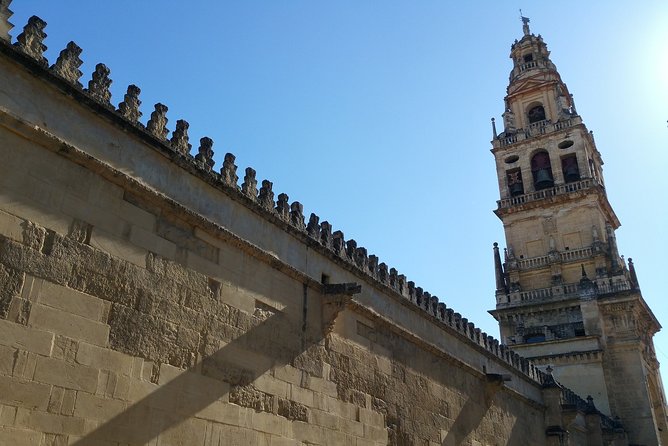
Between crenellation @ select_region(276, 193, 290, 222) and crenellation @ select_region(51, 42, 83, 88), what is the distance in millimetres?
3354

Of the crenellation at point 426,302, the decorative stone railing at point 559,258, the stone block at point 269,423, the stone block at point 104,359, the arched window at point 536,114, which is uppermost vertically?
the arched window at point 536,114

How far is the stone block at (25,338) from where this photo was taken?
5.24 m

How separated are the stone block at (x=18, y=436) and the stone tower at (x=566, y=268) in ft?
70.4

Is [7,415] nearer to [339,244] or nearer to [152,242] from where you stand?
[152,242]

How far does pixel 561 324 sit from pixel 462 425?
1451cm

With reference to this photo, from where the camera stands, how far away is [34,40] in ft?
20.6

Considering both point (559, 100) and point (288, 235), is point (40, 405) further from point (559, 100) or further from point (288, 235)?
point (559, 100)

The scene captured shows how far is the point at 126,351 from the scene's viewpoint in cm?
619

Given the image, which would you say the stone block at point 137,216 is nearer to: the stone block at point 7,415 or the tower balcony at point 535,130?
the stone block at point 7,415

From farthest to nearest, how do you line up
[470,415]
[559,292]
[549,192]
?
1. [549,192]
2. [559,292]
3. [470,415]

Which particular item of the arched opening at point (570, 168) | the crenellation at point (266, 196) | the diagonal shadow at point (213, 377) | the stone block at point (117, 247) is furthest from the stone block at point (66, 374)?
the arched opening at point (570, 168)

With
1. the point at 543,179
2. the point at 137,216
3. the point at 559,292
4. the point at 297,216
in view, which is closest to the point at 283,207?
the point at 297,216

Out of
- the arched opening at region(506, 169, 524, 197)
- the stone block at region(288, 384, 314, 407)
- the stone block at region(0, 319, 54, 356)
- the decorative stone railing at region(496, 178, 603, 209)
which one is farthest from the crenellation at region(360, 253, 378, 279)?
the arched opening at region(506, 169, 524, 197)

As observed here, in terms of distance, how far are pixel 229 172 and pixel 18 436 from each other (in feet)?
13.9
